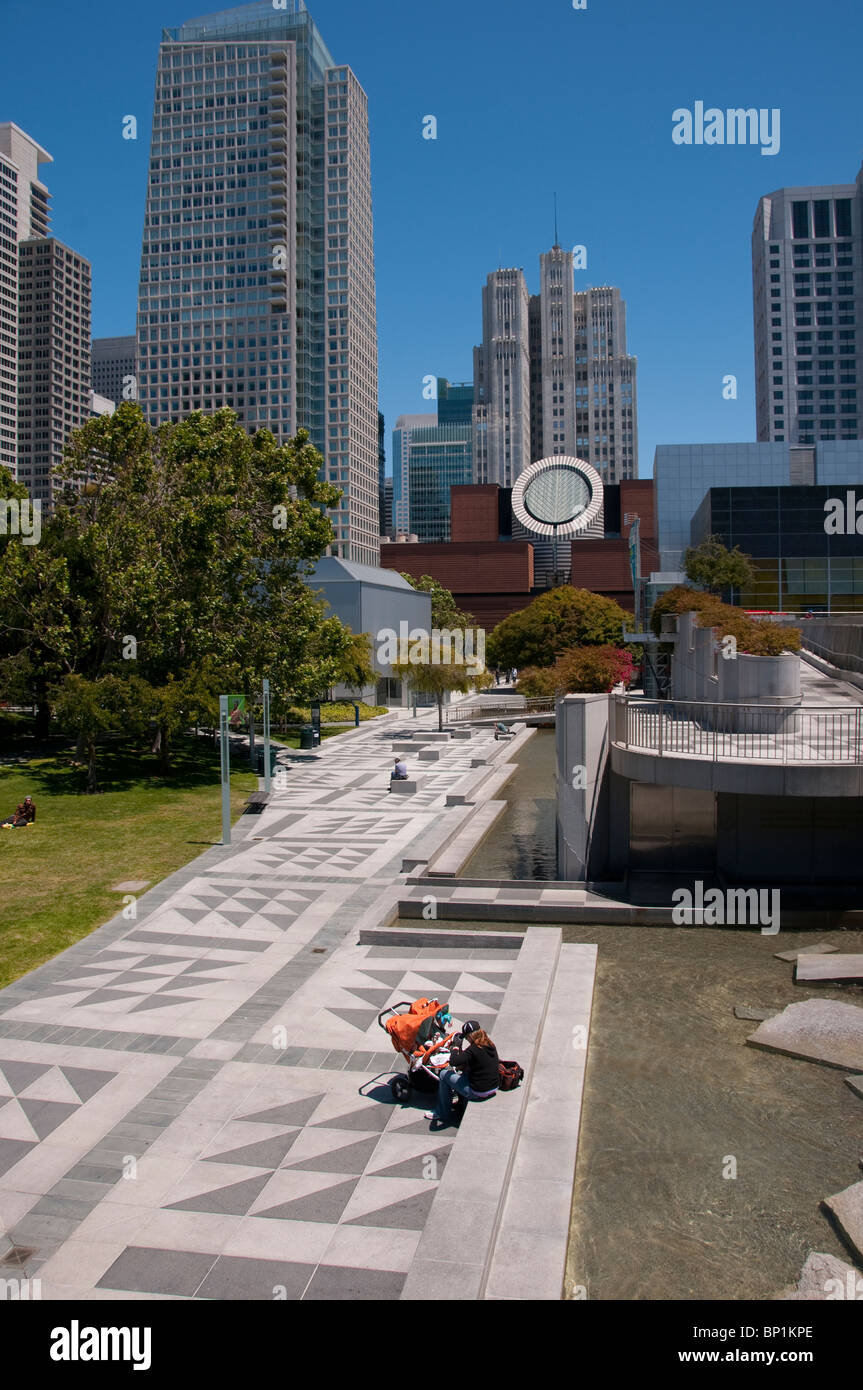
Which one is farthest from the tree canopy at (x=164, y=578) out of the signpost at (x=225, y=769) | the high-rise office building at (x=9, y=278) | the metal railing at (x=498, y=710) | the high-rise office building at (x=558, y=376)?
the high-rise office building at (x=9, y=278)

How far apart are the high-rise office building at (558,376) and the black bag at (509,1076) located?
604ft

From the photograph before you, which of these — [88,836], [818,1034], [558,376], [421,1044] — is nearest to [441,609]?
[88,836]

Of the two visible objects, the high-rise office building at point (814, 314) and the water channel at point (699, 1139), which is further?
the high-rise office building at point (814, 314)

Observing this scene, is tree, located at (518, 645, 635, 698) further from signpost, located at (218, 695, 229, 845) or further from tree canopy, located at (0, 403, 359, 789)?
signpost, located at (218, 695, 229, 845)

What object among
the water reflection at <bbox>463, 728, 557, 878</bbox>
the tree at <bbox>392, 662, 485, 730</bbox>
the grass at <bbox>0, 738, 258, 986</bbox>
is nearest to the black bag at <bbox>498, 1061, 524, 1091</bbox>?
the grass at <bbox>0, 738, 258, 986</bbox>

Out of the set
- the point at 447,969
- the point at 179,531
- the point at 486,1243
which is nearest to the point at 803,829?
the point at 447,969

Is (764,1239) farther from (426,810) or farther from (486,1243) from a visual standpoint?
(426,810)

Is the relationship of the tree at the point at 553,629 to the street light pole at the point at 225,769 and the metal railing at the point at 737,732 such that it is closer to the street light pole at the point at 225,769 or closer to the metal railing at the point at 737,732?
the street light pole at the point at 225,769

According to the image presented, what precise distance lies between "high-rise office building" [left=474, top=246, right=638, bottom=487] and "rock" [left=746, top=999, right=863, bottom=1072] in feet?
598

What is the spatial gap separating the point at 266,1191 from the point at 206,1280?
120cm

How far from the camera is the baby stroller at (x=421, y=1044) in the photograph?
9242mm

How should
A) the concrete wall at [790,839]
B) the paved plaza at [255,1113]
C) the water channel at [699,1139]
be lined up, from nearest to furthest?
the water channel at [699,1139] < the paved plaza at [255,1113] < the concrete wall at [790,839]

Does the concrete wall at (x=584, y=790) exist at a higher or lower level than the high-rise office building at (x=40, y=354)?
lower

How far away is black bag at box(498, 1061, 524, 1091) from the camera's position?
29.7ft
